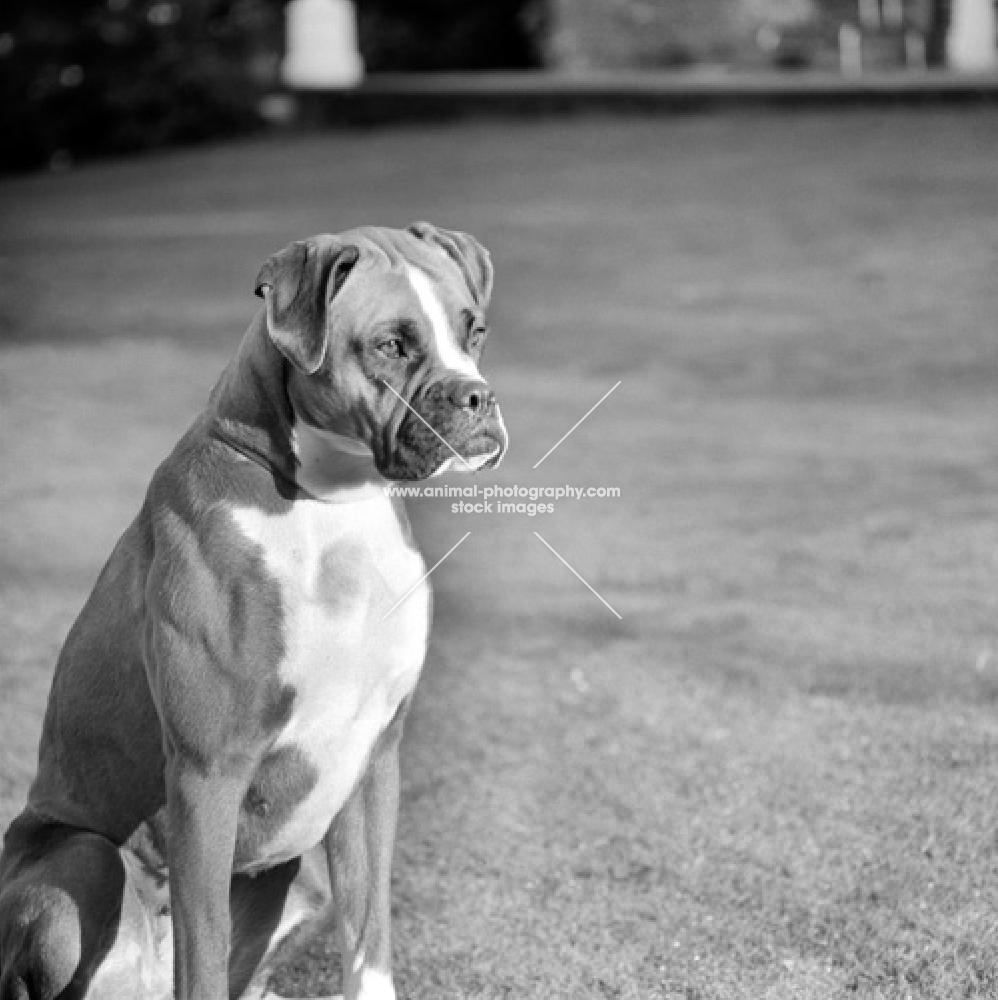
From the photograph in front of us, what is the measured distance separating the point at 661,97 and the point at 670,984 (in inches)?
694

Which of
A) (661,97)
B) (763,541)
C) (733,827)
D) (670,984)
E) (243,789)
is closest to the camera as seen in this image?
(243,789)

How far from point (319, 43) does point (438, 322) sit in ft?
69.0

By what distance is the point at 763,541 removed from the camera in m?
6.67

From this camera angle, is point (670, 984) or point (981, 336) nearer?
point (670, 984)

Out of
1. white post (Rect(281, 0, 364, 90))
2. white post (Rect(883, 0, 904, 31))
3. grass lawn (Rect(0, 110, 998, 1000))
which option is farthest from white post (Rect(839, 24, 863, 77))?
grass lawn (Rect(0, 110, 998, 1000))

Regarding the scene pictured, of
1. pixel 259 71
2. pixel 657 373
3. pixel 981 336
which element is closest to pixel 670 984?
pixel 657 373

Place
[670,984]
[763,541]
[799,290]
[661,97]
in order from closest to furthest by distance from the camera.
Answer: [670,984] < [763,541] < [799,290] < [661,97]

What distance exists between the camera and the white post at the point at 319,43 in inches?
907

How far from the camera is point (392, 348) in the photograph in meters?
2.97

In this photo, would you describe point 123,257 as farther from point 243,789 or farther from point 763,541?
point 243,789

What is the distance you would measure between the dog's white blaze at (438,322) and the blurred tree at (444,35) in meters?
25.1

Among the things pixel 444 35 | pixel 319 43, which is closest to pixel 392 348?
pixel 319 43

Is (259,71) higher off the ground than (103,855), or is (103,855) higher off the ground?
(103,855)

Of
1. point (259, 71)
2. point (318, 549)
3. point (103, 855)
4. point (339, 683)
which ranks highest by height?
point (318, 549)
